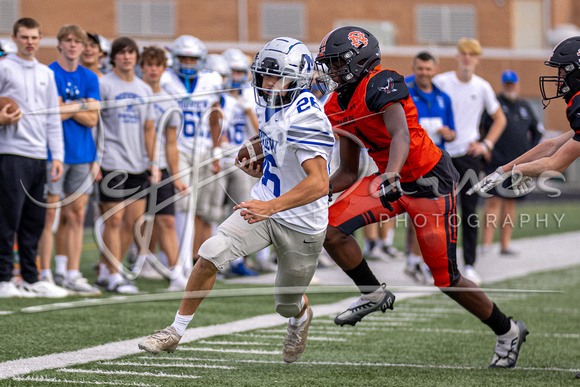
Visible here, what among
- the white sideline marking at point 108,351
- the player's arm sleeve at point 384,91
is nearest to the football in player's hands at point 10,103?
the white sideline marking at point 108,351

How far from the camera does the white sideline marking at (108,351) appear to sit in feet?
13.5

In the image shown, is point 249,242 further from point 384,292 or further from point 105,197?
point 105,197

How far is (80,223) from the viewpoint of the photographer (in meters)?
6.88

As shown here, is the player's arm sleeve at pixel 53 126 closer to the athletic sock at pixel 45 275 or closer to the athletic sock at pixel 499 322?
the athletic sock at pixel 45 275

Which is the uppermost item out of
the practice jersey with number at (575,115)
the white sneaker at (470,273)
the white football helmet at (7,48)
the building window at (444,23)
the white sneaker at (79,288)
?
the building window at (444,23)

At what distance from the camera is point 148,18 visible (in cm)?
2700

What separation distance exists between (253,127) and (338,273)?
1.80 meters

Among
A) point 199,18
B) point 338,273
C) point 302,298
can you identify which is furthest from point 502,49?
point 302,298

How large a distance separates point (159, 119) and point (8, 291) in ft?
6.21

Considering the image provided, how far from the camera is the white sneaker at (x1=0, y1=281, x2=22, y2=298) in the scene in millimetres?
6277

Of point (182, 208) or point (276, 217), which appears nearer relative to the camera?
point (276, 217)

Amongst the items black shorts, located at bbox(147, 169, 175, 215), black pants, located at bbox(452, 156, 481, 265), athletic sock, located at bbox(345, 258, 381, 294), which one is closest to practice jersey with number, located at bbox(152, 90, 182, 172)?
black shorts, located at bbox(147, 169, 175, 215)

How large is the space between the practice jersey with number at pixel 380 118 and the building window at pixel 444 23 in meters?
25.0

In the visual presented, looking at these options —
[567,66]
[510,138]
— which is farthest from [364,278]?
[510,138]
